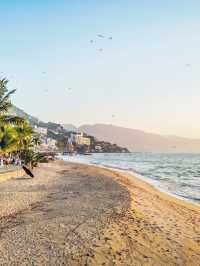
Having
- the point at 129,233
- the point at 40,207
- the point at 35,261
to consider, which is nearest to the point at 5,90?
the point at 40,207

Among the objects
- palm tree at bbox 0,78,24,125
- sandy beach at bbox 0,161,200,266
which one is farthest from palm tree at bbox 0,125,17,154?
sandy beach at bbox 0,161,200,266

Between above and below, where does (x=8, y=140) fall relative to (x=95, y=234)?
above

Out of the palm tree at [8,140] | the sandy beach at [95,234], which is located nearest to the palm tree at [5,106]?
the palm tree at [8,140]


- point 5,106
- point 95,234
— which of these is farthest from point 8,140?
point 95,234

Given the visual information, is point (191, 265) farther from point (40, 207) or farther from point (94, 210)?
point (40, 207)

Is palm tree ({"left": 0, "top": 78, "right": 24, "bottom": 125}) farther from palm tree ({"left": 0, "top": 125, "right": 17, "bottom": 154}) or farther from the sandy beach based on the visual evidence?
the sandy beach

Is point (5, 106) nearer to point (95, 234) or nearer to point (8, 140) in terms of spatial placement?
point (8, 140)

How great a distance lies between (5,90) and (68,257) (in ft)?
87.1

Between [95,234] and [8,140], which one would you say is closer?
[95,234]

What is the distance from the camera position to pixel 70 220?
Answer: 54.2 ft

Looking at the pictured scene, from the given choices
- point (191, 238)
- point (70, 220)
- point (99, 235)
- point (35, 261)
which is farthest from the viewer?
point (70, 220)

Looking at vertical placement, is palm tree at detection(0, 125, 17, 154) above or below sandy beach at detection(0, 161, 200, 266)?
above

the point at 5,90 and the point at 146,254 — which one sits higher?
the point at 5,90

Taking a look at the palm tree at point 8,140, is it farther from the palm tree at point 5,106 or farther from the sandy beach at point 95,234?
the sandy beach at point 95,234
